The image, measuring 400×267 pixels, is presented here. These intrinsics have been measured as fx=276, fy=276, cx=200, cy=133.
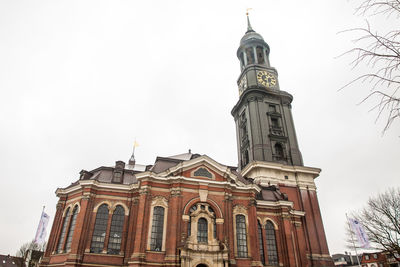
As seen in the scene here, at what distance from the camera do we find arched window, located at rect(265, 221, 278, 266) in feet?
84.6

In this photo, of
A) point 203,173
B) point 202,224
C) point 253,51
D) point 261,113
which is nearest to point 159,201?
point 202,224

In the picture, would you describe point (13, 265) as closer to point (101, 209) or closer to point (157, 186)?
point (101, 209)

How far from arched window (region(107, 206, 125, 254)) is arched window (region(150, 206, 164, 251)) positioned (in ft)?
11.0

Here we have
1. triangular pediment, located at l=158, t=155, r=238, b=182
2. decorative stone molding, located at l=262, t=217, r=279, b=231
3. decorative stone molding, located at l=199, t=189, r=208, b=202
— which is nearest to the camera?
decorative stone molding, located at l=199, t=189, r=208, b=202

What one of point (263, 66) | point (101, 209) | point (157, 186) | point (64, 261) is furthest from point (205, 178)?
point (263, 66)

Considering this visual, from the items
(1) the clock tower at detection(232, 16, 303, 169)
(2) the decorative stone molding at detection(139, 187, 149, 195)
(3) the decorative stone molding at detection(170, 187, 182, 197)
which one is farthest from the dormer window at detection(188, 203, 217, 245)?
(1) the clock tower at detection(232, 16, 303, 169)

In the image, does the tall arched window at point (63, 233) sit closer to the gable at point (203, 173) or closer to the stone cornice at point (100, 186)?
the stone cornice at point (100, 186)

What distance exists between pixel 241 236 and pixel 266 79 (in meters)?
28.7

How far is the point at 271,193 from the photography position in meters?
30.1

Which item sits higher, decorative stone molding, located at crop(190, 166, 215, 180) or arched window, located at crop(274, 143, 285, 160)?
arched window, located at crop(274, 143, 285, 160)

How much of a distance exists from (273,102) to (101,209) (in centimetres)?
2974

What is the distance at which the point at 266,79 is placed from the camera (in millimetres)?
45469

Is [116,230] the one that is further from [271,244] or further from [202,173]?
[271,244]

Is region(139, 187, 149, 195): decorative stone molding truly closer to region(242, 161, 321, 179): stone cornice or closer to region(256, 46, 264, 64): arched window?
region(242, 161, 321, 179): stone cornice
